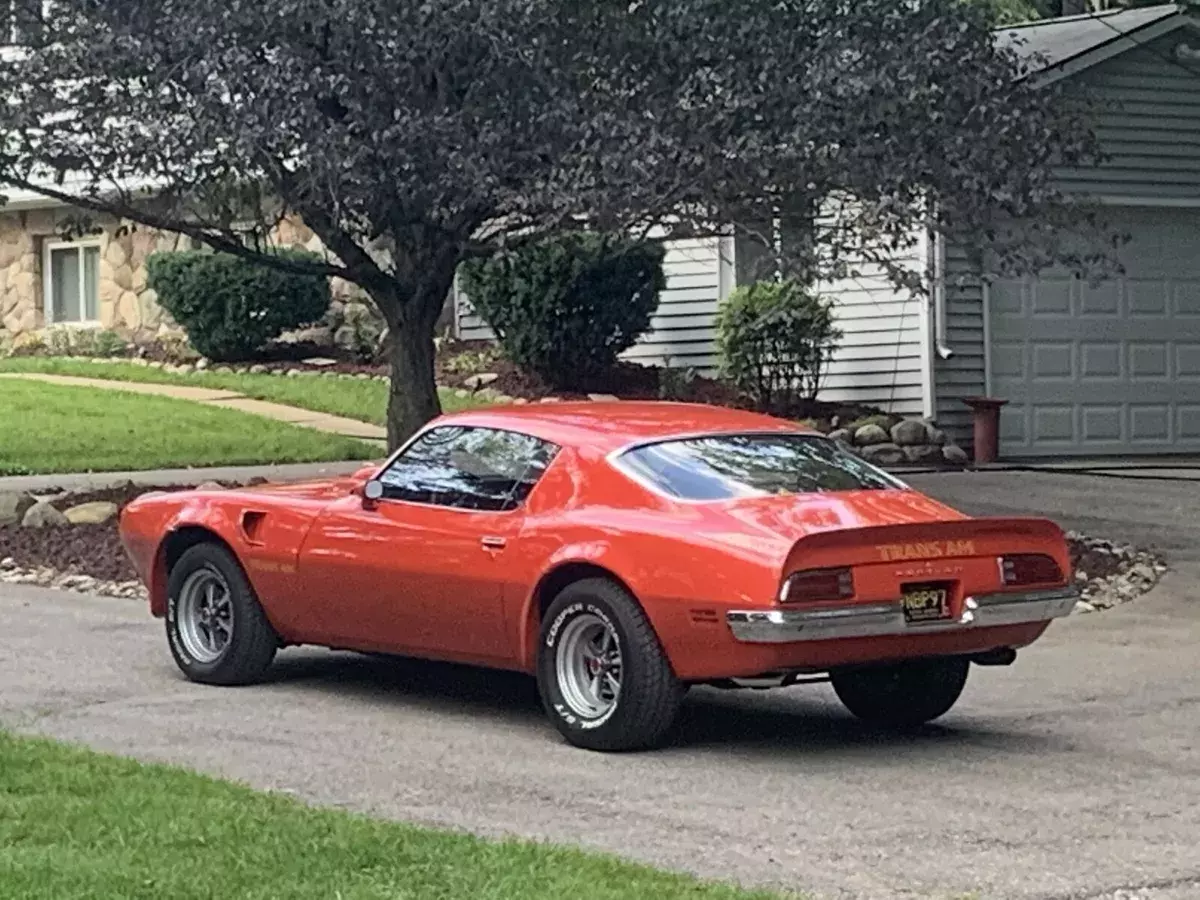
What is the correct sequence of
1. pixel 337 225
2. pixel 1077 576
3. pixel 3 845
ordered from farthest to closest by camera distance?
pixel 337 225 < pixel 1077 576 < pixel 3 845

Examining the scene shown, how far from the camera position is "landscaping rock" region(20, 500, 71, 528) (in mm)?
16109

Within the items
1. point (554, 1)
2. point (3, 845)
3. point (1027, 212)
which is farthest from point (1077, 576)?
point (3, 845)

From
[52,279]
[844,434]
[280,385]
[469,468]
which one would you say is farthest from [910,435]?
[52,279]

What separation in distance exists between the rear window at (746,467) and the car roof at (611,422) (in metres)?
0.09

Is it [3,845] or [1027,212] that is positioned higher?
[1027,212]

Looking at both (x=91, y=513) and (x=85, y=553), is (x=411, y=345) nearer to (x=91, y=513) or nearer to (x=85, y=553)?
(x=91, y=513)

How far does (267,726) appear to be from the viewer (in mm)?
9602

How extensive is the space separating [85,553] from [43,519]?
119 centimetres

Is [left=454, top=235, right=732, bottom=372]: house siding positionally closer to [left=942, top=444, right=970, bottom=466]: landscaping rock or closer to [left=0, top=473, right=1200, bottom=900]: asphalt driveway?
[left=942, top=444, right=970, bottom=466]: landscaping rock

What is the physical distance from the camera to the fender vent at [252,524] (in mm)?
10516

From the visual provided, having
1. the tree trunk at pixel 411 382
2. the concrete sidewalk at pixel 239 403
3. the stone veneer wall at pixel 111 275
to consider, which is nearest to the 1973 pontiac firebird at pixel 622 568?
the tree trunk at pixel 411 382

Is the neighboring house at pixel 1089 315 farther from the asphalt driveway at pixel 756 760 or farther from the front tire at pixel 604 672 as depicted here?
the front tire at pixel 604 672

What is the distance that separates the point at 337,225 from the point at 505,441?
5814 mm

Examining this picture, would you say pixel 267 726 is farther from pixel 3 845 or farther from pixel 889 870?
pixel 889 870
